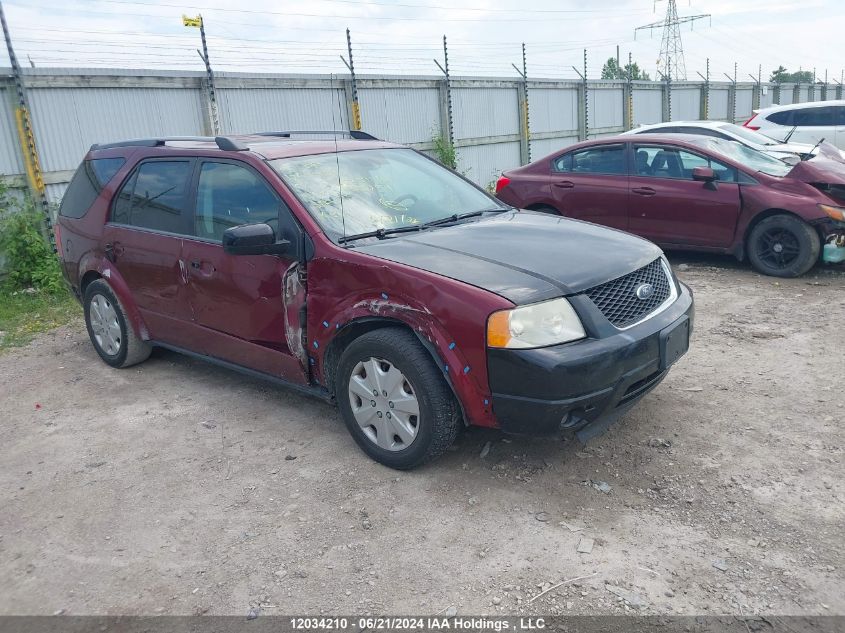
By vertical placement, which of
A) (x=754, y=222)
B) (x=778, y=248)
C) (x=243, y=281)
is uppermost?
(x=243, y=281)

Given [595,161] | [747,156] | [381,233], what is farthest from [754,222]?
[381,233]

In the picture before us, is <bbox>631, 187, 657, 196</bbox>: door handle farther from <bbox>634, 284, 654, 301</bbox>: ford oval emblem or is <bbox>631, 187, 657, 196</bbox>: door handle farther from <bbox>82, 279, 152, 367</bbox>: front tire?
<bbox>82, 279, 152, 367</bbox>: front tire

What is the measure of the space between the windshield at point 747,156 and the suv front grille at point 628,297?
175 inches

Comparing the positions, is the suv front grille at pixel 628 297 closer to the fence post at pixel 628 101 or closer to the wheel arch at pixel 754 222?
the wheel arch at pixel 754 222

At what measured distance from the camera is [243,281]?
4348 mm

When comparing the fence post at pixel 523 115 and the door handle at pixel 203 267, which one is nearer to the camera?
the door handle at pixel 203 267

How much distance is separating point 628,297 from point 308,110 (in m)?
9.27

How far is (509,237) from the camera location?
13.3 ft

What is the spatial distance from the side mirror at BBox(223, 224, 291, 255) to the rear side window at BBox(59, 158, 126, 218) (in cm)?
201

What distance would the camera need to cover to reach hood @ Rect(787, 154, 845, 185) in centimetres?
722

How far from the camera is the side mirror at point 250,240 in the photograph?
12.8ft

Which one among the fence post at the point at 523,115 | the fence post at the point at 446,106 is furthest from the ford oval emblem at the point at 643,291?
the fence post at the point at 523,115

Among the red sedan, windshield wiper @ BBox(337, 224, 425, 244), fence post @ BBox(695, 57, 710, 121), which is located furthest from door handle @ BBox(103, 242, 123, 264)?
fence post @ BBox(695, 57, 710, 121)

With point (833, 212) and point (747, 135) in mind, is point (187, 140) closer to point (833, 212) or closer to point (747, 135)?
point (833, 212)
